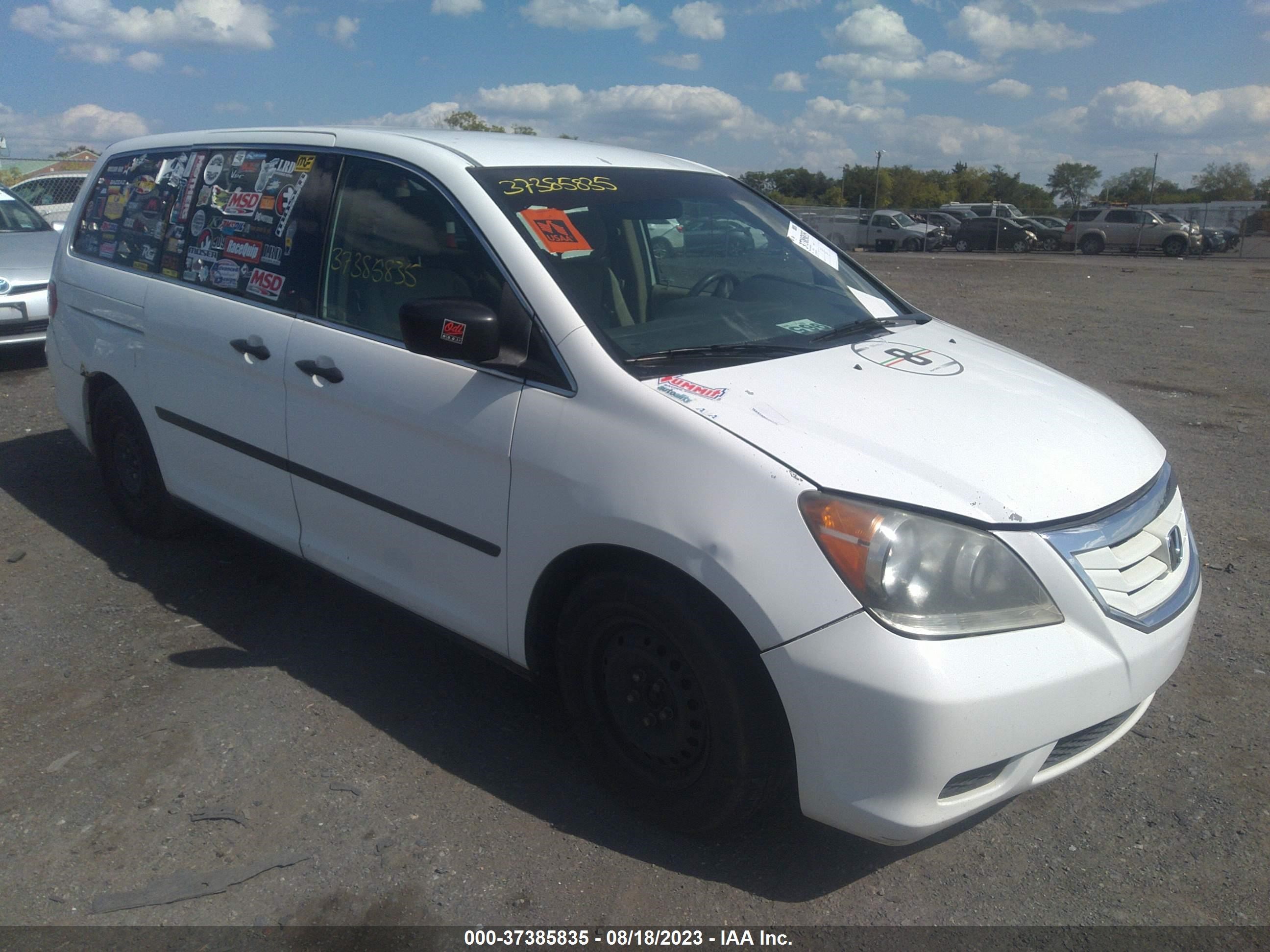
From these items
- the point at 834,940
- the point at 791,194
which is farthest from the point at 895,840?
the point at 791,194

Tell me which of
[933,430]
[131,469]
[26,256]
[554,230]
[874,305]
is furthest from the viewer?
[26,256]

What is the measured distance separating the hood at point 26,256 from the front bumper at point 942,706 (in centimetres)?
862

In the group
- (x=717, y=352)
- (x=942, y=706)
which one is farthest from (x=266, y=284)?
(x=942, y=706)

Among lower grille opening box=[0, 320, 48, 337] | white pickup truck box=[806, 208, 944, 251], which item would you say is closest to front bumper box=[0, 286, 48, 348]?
lower grille opening box=[0, 320, 48, 337]

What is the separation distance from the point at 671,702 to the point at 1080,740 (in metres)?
1.04

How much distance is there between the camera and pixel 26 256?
9.42 meters

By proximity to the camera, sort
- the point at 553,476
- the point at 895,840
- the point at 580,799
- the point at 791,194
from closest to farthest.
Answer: the point at 895,840 < the point at 553,476 < the point at 580,799 < the point at 791,194

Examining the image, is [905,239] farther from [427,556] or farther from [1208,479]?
[427,556]

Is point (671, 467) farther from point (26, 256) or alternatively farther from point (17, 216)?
point (17, 216)

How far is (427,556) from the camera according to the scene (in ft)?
10.4

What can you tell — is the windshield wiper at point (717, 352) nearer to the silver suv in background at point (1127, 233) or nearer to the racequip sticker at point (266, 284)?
the racequip sticker at point (266, 284)

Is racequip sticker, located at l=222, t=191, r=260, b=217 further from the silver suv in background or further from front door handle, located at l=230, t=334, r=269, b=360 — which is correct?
the silver suv in background

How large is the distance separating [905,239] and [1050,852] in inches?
1423

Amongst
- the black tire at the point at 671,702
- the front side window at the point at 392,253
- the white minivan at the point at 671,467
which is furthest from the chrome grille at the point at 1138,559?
the front side window at the point at 392,253
